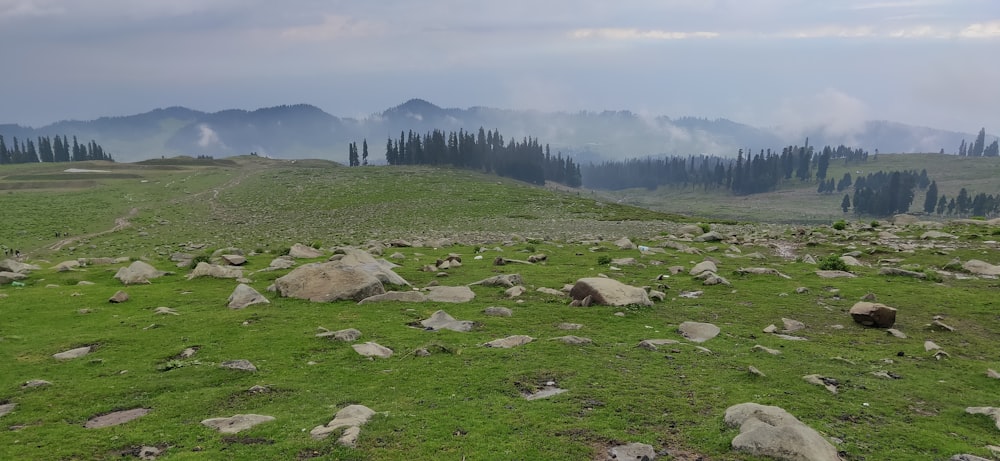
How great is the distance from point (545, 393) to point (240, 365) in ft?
28.1

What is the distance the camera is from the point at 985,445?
10.1 meters

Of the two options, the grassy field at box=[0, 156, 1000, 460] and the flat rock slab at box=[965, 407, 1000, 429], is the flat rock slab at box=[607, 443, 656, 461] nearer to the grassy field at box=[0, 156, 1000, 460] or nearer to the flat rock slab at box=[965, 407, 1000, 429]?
the grassy field at box=[0, 156, 1000, 460]

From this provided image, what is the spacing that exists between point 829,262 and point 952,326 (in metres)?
11.1

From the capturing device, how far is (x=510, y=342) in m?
16.7

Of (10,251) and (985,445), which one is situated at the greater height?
(985,445)

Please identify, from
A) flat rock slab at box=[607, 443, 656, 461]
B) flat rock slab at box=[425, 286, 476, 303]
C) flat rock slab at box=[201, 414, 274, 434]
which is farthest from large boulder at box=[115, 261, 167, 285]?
flat rock slab at box=[607, 443, 656, 461]

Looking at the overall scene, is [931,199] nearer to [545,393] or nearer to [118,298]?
[545,393]

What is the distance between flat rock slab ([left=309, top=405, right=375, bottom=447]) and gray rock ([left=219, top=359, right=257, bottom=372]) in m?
A: 4.47

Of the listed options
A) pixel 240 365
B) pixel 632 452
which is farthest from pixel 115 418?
pixel 632 452

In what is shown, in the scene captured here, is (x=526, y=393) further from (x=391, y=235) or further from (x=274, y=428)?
(x=391, y=235)

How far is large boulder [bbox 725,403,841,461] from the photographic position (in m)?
9.28

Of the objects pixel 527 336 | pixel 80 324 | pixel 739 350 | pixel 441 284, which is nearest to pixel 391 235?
pixel 441 284

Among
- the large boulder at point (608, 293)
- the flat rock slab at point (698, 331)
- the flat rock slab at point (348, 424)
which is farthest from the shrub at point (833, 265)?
the flat rock slab at point (348, 424)

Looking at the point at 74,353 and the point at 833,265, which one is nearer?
the point at 74,353
